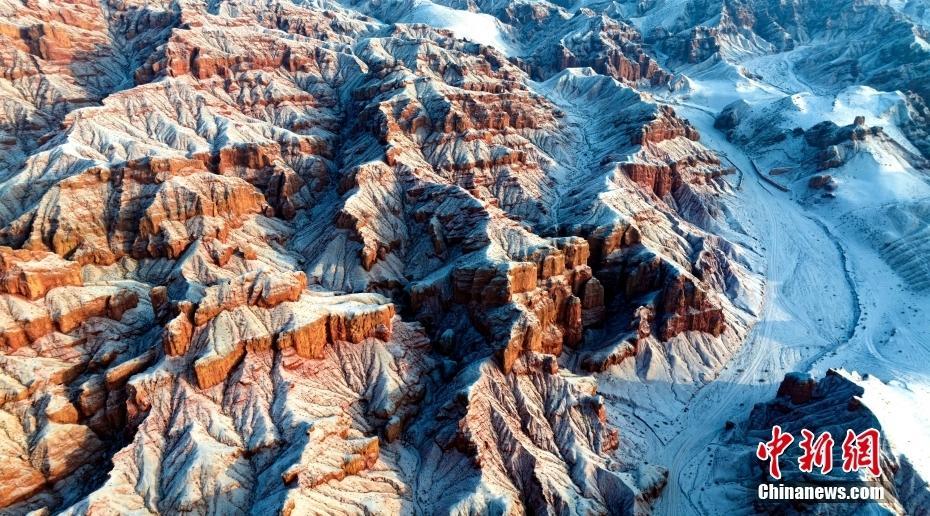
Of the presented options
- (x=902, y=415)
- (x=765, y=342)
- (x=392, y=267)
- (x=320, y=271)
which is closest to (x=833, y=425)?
(x=902, y=415)

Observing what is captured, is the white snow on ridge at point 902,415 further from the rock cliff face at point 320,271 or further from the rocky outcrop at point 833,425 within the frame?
the rock cliff face at point 320,271

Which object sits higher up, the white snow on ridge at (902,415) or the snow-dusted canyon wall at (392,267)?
the white snow on ridge at (902,415)

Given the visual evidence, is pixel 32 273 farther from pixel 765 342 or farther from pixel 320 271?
pixel 765 342

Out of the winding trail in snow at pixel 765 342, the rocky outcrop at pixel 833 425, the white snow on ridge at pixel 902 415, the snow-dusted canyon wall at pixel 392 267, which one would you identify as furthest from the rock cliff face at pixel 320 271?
the white snow on ridge at pixel 902 415

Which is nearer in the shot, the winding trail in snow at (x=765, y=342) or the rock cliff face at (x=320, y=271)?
the rock cliff face at (x=320, y=271)

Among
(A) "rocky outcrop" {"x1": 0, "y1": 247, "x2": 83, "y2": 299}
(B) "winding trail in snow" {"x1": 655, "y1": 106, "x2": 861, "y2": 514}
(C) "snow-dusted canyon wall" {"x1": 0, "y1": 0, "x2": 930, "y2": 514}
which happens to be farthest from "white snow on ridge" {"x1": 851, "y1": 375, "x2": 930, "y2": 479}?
(A) "rocky outcrop" {"x1": 0, "y1": 247, "x2": 83, "y2": 299}

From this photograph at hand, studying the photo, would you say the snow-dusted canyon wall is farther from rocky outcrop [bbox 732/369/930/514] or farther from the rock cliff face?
rocky outcrop [bbox 732/369/930/514]

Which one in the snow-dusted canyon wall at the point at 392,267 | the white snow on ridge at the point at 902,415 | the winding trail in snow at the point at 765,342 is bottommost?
the winding trail in snow at the point at 765,342

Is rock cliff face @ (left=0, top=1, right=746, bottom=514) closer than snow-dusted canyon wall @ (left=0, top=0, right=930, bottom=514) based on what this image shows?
Yes

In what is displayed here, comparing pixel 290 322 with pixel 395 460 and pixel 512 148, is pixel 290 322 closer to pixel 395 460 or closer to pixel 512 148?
pixel 395 460
